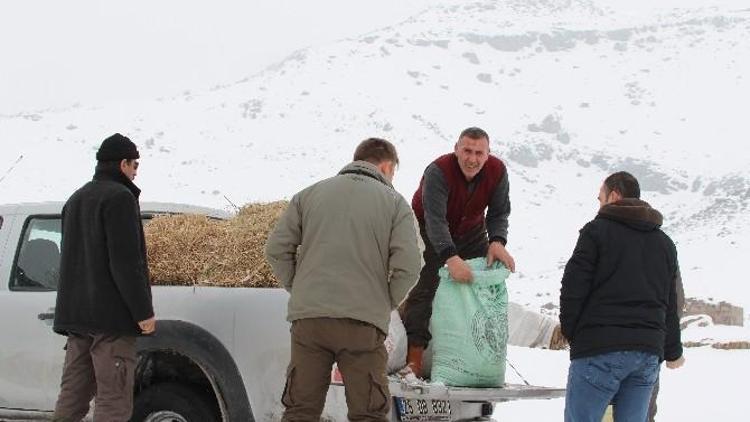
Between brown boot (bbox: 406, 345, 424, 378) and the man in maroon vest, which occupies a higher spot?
the man in maroon vest

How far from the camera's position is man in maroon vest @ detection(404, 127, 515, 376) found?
5195 millimetres

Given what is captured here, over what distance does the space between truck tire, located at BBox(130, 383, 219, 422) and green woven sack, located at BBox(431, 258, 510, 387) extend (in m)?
1.28

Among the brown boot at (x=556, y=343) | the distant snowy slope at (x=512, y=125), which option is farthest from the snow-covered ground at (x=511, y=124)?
the brown boot at (x=556, y=343)

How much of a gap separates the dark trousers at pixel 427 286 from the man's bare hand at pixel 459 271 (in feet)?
0.67

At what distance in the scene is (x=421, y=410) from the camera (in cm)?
457

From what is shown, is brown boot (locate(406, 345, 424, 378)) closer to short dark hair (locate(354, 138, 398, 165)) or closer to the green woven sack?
the green woven sack

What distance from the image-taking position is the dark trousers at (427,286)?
520cm

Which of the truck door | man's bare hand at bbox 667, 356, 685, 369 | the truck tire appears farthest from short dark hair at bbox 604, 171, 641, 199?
the truck door

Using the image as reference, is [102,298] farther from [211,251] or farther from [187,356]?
[211,251]

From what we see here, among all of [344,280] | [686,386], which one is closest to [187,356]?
[344,280]

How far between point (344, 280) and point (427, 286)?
5.22 feet

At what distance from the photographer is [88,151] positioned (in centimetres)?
8588

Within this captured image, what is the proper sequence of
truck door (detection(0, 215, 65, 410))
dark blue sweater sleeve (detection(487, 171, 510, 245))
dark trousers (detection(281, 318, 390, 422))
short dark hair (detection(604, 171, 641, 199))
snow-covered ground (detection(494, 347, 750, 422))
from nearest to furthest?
dark trousers (detection(281, 318, 390, 422))
short dark hair (detection(604, 171, 641, 199))
truck door (detection(0, 215, 65, 410))
dark blue sweater sleeve (detection(487, 171, 510, 245))
snow-covered ground (detection(494, 347, 750, 422))

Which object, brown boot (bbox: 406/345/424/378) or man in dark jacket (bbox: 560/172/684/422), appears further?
brown boot (bbox: 406/345/424/378)
